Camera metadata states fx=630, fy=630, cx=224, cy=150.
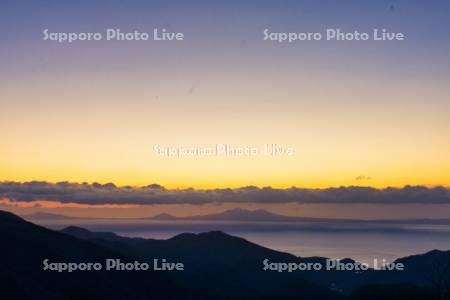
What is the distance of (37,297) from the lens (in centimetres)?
13475

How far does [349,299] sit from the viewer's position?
162m

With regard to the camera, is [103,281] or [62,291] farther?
[103,281]

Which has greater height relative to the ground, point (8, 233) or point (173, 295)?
point (8, 233)

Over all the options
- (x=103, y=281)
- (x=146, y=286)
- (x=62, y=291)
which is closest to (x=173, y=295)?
(x=146, y=286)

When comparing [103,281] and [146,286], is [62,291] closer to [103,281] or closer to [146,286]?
[103,281]

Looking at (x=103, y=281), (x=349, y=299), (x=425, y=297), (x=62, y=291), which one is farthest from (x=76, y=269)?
(x=425, y=297)

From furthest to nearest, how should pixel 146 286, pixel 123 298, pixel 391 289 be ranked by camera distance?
pixel 146 286 → pixel 123 298 → pixel 391 289

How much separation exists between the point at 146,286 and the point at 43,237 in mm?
35108

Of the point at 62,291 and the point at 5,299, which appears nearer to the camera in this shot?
the point at 5,299

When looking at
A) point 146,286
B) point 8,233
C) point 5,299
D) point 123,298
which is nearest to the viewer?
point 5,299

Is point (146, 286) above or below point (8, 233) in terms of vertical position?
below

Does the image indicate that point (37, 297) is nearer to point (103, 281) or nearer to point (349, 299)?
point (103, 281)

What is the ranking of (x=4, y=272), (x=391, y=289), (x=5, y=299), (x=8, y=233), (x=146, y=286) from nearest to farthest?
(x=5, y=299) → (x=4, y=272) → (x=391, y=289) → (x=8, y=233) → (x=146, y=286)

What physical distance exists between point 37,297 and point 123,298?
34379 mm
